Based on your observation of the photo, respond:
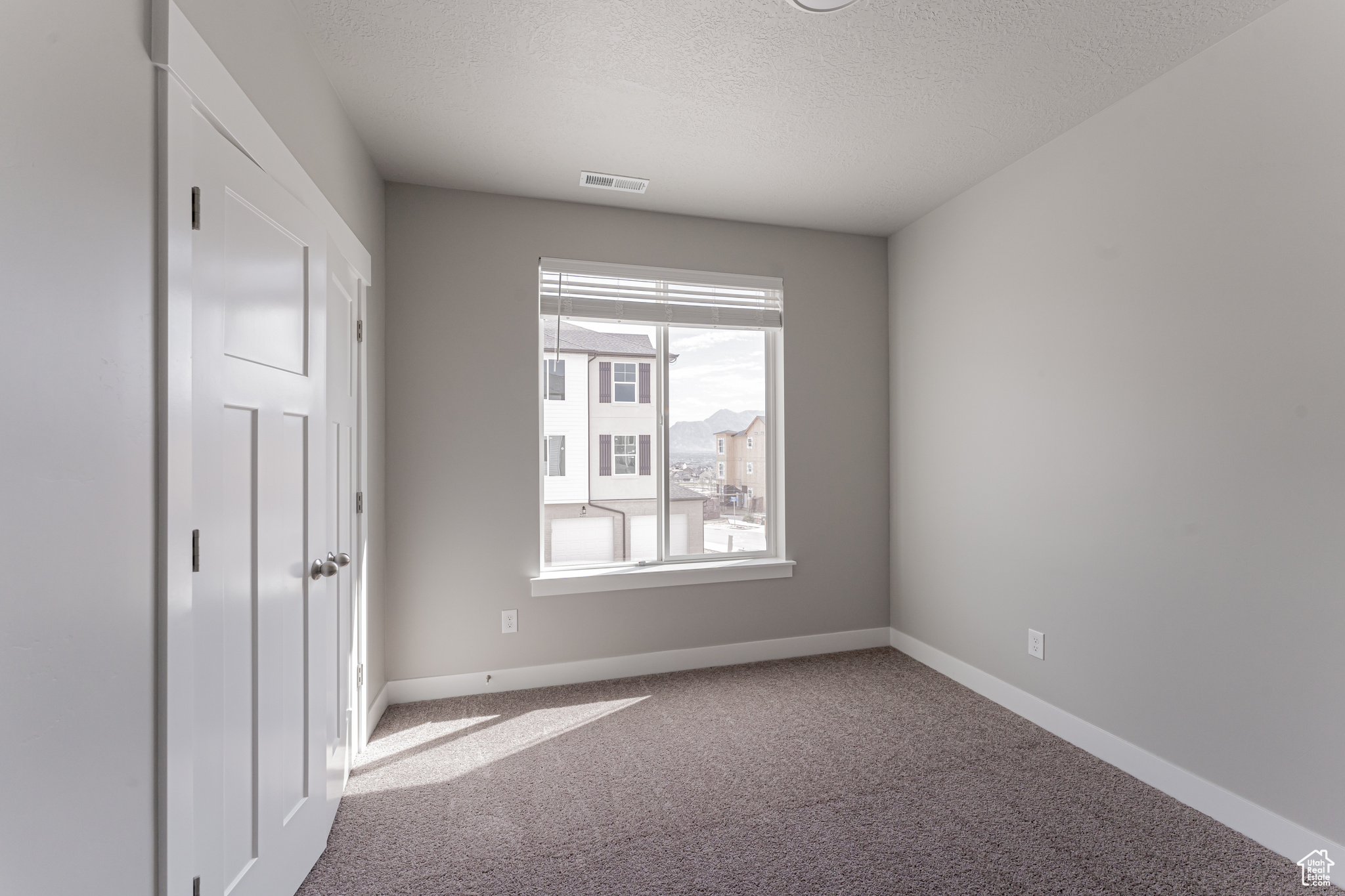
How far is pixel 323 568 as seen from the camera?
1918 millimetres

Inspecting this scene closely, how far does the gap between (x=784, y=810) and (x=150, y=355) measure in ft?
7.20

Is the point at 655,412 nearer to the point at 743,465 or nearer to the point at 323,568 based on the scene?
the point at 743,465

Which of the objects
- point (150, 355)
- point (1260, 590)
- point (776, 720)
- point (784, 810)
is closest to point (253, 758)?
point (150, 355)

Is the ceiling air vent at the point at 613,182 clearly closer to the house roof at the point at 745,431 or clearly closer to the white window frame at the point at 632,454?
the white window frame at the point at 632,454

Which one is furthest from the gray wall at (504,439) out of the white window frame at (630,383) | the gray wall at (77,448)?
the gray wall at (77,448)

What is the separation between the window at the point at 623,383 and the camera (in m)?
3.55

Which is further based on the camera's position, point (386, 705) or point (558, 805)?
point (386, 705)

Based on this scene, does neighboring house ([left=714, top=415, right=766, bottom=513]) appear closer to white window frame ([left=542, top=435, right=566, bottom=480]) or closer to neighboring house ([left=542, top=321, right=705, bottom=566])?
neighboring house ([left=542, top=321, right=705, bottom=566])

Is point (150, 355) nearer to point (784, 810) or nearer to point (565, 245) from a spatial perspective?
point (784, 810)

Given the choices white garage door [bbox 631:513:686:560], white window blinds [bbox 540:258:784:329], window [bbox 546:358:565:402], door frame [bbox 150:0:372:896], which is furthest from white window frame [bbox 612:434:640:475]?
door frame [bbox 150:0:372:896]

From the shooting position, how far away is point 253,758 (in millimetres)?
1518

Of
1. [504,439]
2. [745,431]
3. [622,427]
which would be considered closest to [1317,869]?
[745,431]

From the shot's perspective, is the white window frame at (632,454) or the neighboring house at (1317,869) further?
the white window frame at (632,454)

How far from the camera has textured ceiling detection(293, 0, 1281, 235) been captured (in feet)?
6.37
